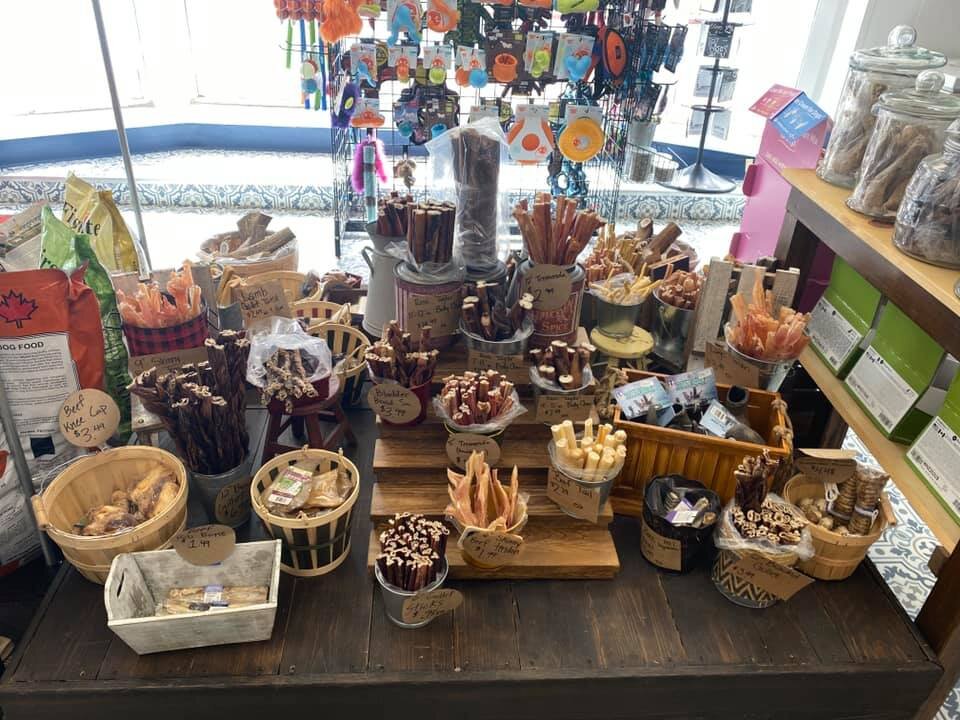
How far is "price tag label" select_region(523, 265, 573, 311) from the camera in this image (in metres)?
1.75

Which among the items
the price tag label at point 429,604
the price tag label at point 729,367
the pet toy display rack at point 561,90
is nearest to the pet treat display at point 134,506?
the price tag label at point 429,604

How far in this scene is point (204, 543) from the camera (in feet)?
4.63

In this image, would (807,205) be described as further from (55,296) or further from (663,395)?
(55,296)

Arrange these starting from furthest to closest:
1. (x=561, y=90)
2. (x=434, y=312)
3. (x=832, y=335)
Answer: (x=561, y=90) < (x=832, y=335) < (x=434, y=312)

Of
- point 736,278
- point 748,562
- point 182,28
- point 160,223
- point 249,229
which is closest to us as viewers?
point 748,562

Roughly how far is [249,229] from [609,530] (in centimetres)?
198

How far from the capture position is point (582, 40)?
3277 millimetres

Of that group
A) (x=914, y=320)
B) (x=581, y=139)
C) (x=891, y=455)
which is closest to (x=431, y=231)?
(x=914, y=320)

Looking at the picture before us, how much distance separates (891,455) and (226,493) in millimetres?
1526

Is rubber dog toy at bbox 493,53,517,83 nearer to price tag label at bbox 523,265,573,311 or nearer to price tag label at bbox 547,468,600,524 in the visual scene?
price tag label at bbox 523,265,573,311

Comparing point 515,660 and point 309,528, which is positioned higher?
point 309,528

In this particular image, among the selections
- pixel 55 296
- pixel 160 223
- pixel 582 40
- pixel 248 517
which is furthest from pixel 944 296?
pixel 160 223

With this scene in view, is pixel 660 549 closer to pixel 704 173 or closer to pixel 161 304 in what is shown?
pixel 161 304

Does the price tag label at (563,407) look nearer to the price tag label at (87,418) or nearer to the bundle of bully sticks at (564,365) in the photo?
the bundle of bully sticks at (564,365)
